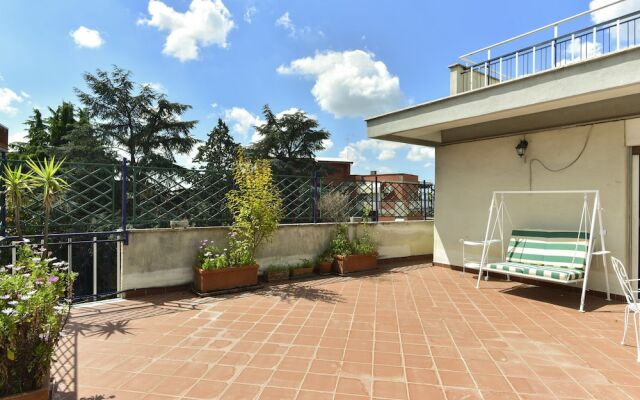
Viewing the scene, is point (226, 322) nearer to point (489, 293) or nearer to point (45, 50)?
point (489, 293)

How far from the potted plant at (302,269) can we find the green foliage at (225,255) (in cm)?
100

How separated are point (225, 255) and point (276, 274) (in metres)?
1.07

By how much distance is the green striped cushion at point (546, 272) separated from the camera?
15.9ft

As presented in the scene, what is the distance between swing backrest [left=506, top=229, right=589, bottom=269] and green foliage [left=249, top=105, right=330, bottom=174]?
16155mm

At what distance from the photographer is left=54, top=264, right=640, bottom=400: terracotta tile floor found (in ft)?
8.72

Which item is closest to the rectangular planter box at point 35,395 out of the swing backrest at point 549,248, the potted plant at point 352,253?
the potted plant at point 352,253

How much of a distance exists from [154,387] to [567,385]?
3.24 m

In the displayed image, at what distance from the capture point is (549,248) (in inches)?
220

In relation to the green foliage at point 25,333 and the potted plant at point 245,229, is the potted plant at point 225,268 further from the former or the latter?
the green foliage at point 25,333

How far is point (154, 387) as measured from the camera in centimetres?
264

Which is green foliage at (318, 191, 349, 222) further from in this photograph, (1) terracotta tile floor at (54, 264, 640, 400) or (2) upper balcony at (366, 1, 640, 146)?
(1) terracotta tile floor at (54, 264, 640, 400)

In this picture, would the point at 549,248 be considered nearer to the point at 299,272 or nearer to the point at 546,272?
the point at 546,272

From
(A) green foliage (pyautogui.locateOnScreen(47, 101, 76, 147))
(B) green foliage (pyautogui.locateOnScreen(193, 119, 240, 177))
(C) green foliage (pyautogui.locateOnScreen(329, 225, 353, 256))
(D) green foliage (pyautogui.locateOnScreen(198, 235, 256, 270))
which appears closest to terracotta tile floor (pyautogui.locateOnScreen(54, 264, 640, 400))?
A: (D) green foliage (pyautogui.locateOnScreen(198, 235, 256, 270))

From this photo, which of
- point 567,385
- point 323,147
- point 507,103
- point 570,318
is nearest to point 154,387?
point 567,385
